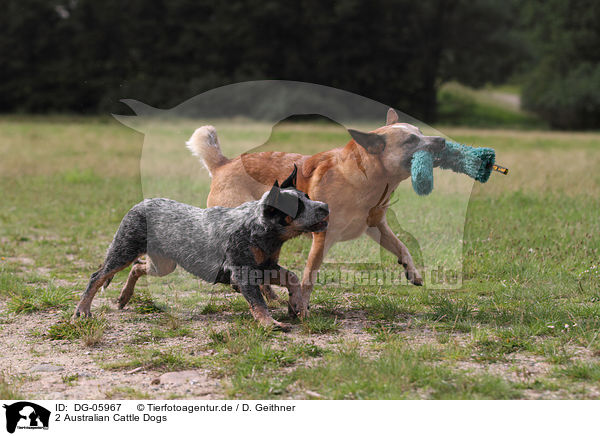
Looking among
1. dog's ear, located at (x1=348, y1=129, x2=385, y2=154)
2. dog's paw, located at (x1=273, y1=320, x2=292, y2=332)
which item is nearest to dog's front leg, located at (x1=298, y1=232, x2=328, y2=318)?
dog's paw, located at (x1=273, y1=320, x2=292, y2=332)

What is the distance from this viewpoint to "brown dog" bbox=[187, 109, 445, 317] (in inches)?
223

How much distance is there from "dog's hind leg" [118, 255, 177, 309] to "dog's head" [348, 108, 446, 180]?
2161 millimetres

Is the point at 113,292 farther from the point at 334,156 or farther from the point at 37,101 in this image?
the point at 37,101

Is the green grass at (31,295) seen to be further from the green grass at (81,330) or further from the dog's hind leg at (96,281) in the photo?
the green grass at (81,330)

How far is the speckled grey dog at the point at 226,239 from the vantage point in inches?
210

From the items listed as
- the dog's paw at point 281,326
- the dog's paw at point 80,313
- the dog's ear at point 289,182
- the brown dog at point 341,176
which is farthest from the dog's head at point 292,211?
the dog's paw at point 80,313

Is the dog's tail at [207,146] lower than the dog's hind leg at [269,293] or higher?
higher

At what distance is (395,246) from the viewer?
669 centimetres

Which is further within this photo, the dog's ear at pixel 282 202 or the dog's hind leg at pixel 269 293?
the dog's hind leg at pixel 269 293

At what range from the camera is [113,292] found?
285 inches

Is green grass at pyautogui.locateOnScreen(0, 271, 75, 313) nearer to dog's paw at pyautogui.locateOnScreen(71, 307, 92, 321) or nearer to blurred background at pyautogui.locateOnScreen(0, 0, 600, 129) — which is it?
dog's paw at pyautogui.locateOnScreen(71, 307, 92, 321)

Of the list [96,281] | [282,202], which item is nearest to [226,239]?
[282,202]
